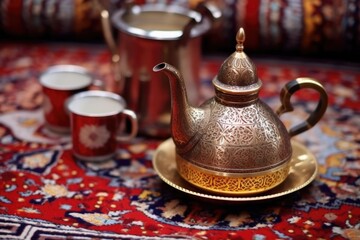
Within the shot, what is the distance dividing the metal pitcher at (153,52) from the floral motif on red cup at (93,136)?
4.6 inches

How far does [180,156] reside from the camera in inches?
36.4

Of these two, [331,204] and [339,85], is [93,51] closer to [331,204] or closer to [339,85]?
[339,85]

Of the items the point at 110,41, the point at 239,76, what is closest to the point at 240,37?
the point at 239,76

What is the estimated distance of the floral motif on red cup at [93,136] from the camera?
104cm

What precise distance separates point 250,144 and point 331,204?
7.4 inches

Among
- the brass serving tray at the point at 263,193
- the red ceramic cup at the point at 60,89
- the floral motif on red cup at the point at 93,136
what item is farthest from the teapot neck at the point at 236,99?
the red ceramic cup at the point at 60,89

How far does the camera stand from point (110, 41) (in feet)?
3.92

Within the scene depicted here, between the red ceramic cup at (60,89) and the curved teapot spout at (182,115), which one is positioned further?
the red ceramic cup at (60,89)

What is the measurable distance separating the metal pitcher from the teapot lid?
0.18 m

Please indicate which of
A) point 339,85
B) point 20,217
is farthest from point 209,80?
point 20,217

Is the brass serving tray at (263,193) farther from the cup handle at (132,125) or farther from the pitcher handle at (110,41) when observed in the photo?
the pitcher handle at (110,41)

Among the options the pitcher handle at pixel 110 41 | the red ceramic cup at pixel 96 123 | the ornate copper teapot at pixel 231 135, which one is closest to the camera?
the ornate copper teapot at pixel 231 135

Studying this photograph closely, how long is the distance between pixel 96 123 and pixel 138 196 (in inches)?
5.8

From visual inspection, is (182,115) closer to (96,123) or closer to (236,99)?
(236,99)
